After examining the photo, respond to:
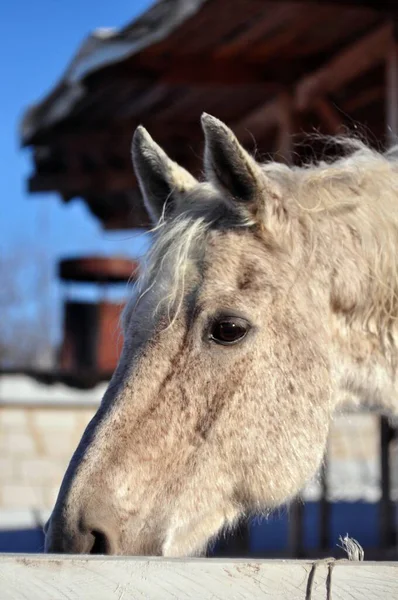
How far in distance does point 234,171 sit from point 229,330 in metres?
0.41

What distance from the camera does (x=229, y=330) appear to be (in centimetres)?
201

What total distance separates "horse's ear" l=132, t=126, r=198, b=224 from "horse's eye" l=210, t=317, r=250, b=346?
45 cm

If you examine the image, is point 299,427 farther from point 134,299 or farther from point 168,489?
point 134,299

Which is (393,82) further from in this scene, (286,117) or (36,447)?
(36,447)

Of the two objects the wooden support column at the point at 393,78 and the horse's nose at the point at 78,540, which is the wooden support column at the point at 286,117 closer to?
the wooden support column at the point at 393,78

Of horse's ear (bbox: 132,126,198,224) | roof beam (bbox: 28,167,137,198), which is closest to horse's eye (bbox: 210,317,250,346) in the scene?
horse's ear (bbox: 132,126,198,224)

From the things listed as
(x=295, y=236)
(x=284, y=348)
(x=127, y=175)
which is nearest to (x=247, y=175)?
(x=295, y=236)

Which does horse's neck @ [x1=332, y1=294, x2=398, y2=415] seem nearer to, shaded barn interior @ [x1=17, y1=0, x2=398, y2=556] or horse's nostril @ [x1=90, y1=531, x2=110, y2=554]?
horse's nostril @ [x1=90, y1=531, x2=110, y2=554]

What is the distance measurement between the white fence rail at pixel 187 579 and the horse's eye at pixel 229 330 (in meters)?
0.80

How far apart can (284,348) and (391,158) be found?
78 centimetres

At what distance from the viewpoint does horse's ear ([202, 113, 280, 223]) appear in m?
1.97

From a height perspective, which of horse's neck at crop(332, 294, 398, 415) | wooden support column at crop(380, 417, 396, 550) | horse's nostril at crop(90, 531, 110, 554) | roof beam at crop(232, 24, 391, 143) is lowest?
wooden support column at crop(380, 417, 396, 550)

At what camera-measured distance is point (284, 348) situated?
204 cm

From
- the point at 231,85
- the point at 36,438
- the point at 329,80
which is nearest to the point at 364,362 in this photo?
the point at 329,80
